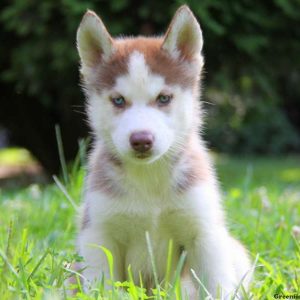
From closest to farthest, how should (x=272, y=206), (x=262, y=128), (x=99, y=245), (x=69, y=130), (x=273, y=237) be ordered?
(x=99, y=245)
(x=273, y=237)
(x=272, y=206)
(x=69, y=130)
(x=262, y=128)

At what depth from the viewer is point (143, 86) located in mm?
3508

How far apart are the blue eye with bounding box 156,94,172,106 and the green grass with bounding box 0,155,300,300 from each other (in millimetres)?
970

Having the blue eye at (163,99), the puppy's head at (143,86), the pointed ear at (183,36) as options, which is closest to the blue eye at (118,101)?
the puppy's head at (143,86)

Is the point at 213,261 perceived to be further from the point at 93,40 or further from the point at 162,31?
the point at 162,31

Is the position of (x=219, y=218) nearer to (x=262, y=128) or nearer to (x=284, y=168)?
(x=284, y=168)

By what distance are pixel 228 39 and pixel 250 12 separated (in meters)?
0.49

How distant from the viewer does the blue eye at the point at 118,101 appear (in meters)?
3.56

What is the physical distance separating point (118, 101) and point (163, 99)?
0.25 meters

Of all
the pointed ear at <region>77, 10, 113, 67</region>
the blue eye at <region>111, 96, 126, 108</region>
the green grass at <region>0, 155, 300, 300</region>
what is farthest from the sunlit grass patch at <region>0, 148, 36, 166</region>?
the blue eye at <region>111, 96, 126, 108</region>

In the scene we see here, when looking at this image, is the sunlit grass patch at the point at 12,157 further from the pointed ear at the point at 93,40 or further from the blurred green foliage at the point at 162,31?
the pointed ear at the point at 93,40

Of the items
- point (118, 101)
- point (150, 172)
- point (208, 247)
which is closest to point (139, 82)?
point (118, 101)

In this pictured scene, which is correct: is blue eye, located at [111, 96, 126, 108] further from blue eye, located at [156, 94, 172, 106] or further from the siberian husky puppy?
blue eye, located at [156, 94, 172, 106]

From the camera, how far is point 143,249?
3.63m

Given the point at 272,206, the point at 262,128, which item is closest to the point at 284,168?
the point at 262,128
